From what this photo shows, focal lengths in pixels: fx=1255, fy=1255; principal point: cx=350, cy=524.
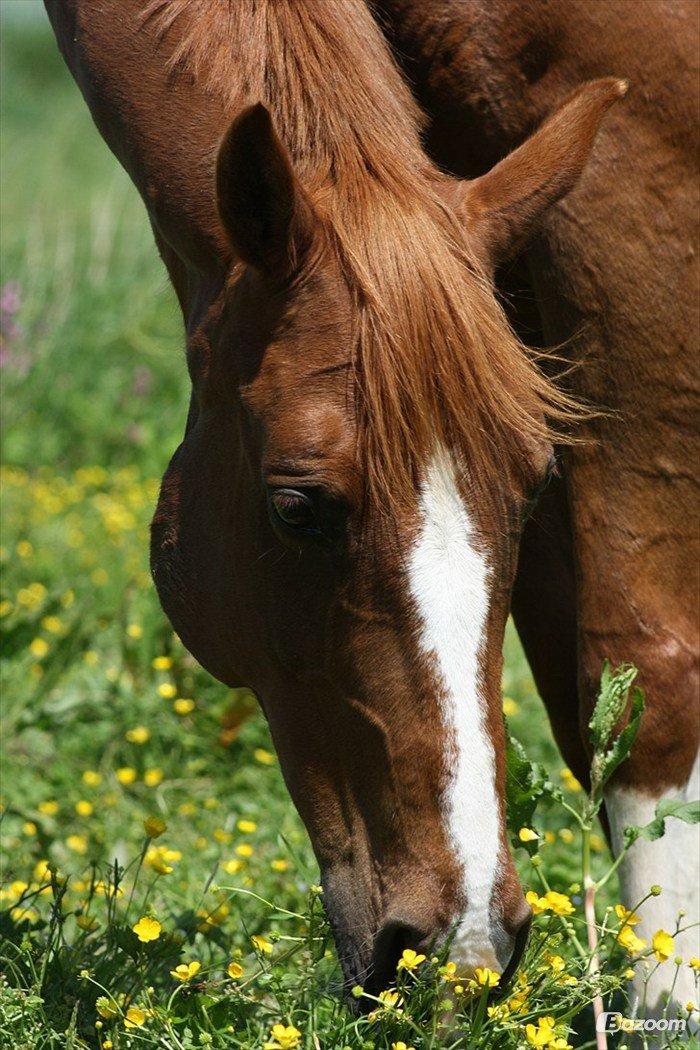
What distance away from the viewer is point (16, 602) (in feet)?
15.0

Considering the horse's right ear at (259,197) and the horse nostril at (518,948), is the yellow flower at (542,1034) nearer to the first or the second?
the horse nostril at (518,948)

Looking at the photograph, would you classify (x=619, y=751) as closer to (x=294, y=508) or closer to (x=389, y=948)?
(x=389, y=948)

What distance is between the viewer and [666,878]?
2502mm

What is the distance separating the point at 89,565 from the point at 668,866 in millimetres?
3146

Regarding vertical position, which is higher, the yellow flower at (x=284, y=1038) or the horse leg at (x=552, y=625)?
the horse leg at (x=552, y=625)

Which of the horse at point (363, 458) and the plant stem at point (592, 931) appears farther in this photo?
the plant stem at point (592, 931)

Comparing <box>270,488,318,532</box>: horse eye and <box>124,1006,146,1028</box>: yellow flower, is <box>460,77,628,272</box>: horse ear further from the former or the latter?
<box>124,1006,146,1028</box>: yellow flower

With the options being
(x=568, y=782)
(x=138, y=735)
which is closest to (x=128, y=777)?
(x=138, y=735)

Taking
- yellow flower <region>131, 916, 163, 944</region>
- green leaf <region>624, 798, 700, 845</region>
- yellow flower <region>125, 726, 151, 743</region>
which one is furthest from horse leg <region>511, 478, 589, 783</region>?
yellow flower <region>125, 726, 151, 743</region>

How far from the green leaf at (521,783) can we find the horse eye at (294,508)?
0.62 metres

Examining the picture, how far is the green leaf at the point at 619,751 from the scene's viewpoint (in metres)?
2.21

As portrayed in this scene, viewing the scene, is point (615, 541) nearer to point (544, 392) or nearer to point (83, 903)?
point (544, 392)

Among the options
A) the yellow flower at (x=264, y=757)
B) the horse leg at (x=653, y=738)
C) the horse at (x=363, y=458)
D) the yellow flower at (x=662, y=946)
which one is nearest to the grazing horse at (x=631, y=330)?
the horse leg at (x=653, y=738)

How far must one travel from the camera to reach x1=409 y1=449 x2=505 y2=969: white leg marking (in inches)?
74.1
